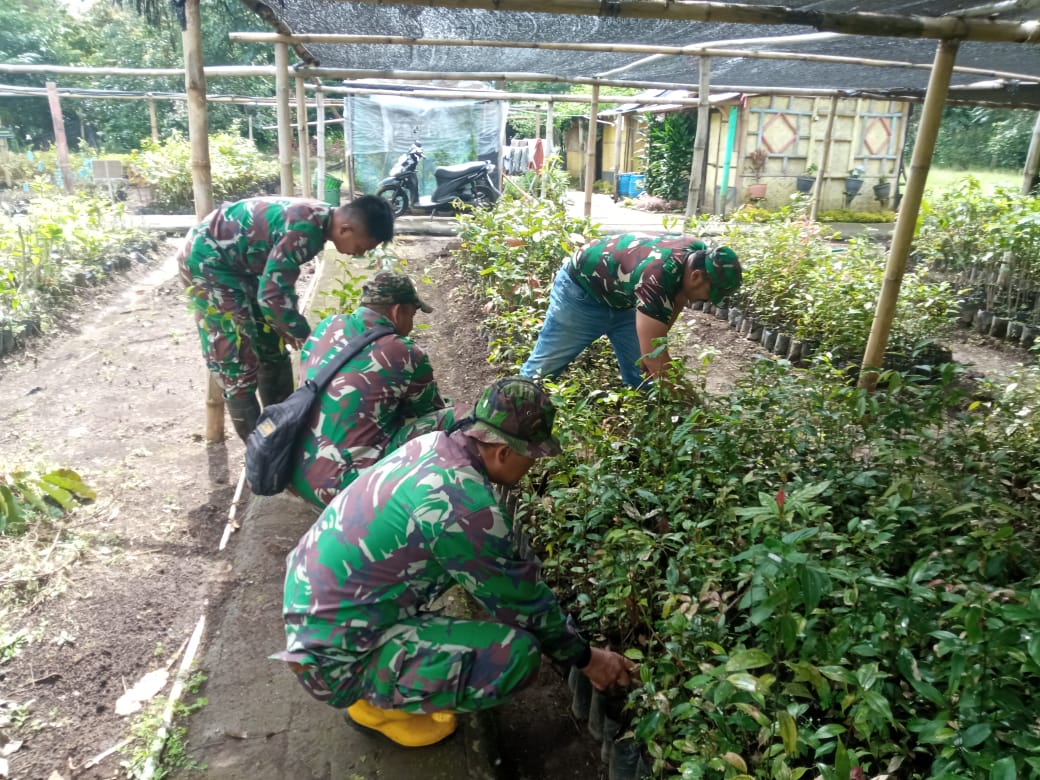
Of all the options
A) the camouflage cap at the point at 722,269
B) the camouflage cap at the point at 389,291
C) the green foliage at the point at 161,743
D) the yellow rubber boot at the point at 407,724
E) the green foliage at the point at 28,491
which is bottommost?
the green foliage at the point at 161,743

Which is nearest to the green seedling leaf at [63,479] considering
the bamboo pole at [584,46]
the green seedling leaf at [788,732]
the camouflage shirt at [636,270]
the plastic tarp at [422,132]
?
the green seedling leaf at [788,732]

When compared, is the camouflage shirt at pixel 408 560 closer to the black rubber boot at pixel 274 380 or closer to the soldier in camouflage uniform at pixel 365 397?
the soldier in camouflage uniform at pixel 365 397

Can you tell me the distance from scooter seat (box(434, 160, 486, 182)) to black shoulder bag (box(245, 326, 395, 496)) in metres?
12.0

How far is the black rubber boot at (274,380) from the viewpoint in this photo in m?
3.91

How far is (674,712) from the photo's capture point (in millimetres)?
1541

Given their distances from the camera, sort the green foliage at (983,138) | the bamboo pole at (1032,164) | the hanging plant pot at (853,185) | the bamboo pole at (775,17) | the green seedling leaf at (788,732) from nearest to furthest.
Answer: the green seedling leaf at (788,732), the bamboo pole at (775,17), the bamboo pole at (1032,164), the hanging plant pot at (853,185), the green foliage at (983,138)

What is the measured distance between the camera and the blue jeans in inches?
146

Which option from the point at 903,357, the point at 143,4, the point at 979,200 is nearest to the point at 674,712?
the point at 143,4

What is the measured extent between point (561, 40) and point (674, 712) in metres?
4.86

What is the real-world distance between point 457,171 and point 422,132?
1891 millimetres

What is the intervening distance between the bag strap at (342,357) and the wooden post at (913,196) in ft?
6.99

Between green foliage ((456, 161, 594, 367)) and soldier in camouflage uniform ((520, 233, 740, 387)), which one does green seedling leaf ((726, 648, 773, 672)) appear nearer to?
soldier in camouflage uniform ((520, 233, 740, 387))

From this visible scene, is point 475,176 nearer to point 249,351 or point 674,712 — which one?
point 249,351

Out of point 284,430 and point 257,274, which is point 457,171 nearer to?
point 257,274
